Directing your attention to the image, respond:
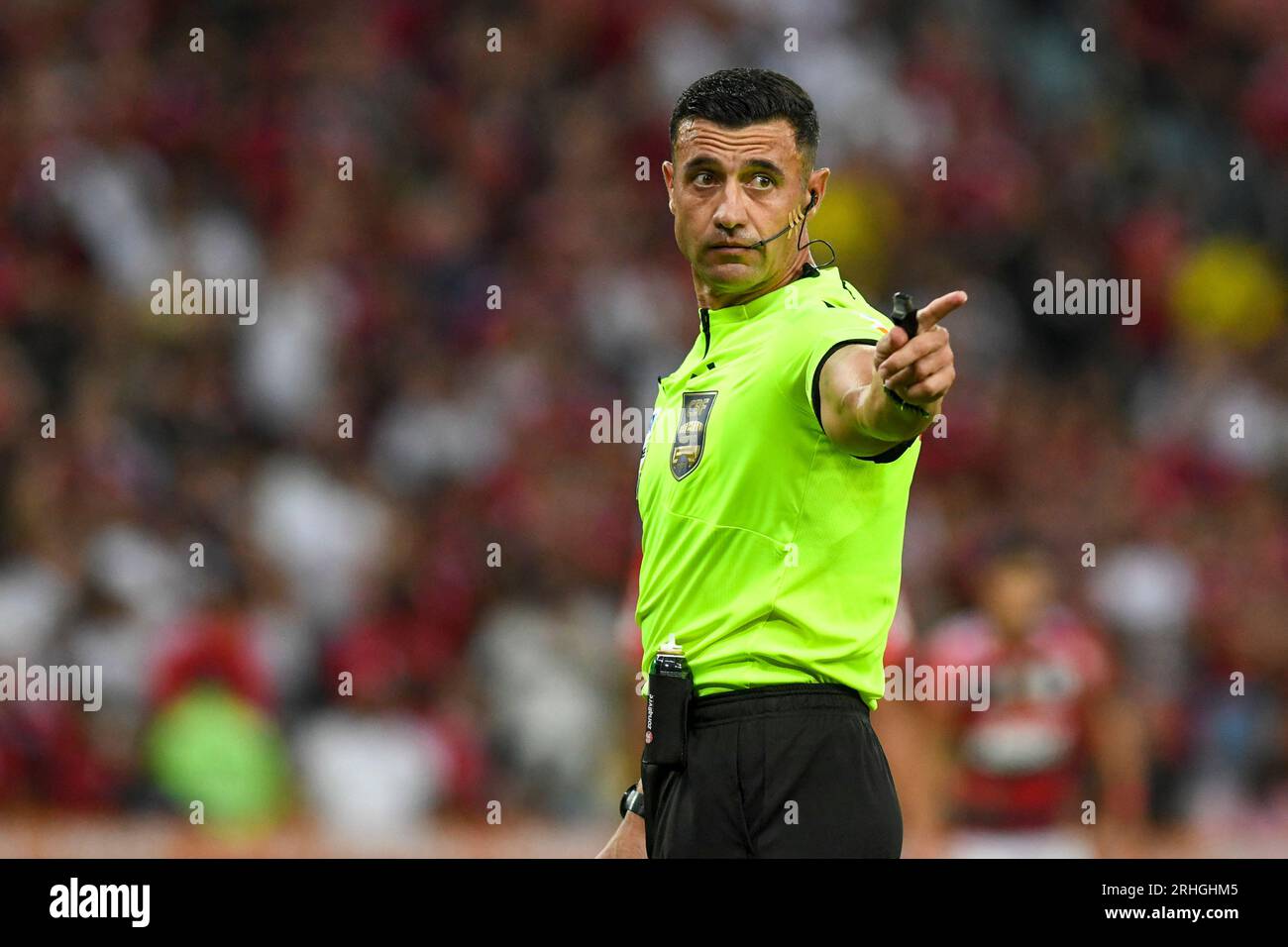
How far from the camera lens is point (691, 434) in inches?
146

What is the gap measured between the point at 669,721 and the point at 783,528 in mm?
431

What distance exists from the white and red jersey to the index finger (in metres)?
5.46

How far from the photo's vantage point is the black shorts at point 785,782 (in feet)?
11.4

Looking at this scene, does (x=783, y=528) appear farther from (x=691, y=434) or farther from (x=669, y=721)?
(x=669, y=721)

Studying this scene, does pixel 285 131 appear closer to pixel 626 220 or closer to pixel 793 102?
pixel 626 220

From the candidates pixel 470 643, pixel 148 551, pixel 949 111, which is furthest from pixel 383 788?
pixel 949 111

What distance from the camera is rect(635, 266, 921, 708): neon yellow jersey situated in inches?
139

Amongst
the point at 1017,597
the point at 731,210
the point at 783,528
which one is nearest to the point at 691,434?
the point at 783,528

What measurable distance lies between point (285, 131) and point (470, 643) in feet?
12.3

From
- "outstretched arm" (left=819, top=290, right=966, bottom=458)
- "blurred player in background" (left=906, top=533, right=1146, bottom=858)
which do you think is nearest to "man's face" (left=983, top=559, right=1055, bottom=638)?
"blurred player in background" (left=906, top=533, right=1146, bottom=858)

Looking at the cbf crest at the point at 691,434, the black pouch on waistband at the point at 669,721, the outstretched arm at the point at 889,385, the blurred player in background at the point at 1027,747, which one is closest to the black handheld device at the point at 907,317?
the outstretched arm at the point at 889,385

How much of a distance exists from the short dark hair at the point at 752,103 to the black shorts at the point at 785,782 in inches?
43.5

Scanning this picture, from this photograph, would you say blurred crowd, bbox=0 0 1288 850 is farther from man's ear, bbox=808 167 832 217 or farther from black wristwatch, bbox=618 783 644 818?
man's ear, bbox=808 167 832 217

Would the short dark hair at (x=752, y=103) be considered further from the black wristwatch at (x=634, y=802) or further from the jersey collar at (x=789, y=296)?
the black wristwatch at (x=634, y=802)
